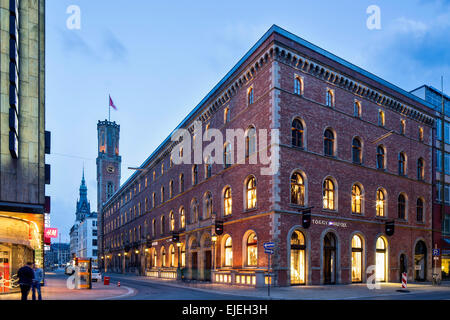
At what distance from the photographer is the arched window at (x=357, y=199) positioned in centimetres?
3180

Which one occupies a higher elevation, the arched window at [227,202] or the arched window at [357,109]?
the arched window at [357,109]

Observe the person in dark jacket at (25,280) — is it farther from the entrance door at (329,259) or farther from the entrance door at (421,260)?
the entrance door at (421,260)

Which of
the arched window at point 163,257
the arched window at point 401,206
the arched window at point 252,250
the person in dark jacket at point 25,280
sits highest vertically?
the arched window at point 401,206

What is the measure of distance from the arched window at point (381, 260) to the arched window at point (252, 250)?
36.2 feet

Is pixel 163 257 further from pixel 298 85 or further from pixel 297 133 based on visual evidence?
pixel 298 85

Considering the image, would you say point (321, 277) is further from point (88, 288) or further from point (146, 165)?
point (146, 165)

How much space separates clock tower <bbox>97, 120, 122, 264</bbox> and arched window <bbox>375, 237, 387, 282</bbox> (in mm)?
77755

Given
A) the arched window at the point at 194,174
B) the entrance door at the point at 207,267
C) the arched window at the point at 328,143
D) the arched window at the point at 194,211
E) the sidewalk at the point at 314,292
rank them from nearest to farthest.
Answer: the sidewalk at the point at 314,292
the arched window at the point at 328,143
the entrance door at the point at 207,267
the arched window at the point at 194,211
the arched window at the point at 194,174

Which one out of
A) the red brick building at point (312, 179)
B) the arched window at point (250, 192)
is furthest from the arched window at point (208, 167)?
the arched window at point (250, 192)

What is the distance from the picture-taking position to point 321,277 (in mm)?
28078

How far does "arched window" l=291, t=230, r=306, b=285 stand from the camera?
89.4 feet

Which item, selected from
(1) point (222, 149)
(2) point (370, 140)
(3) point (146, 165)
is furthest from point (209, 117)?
(3) point (146, 165)

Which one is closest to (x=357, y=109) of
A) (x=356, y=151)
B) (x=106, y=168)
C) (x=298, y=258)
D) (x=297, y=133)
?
(x=356, y=151)

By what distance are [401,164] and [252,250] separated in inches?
687
